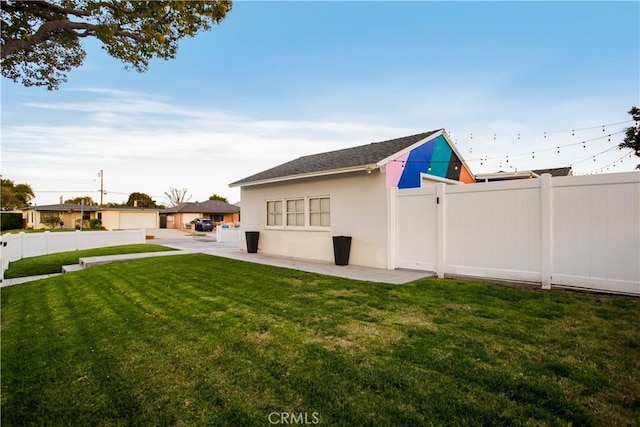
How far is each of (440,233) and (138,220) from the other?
4784 cm

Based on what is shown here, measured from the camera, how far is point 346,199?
1002cm

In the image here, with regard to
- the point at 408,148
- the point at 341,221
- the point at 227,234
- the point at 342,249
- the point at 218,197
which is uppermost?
the point at 218,197

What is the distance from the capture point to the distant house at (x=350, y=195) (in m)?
9.12

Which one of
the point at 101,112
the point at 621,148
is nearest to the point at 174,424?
the point at 101,112

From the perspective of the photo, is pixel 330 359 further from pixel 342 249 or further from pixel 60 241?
pixel 60 241

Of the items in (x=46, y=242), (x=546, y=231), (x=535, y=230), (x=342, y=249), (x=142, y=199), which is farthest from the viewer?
(x=142, y=199)

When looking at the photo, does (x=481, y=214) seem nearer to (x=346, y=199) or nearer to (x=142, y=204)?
(x=346, y=199)

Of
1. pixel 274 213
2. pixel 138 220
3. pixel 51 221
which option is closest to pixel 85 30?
pixel 274 213

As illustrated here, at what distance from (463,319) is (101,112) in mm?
17599

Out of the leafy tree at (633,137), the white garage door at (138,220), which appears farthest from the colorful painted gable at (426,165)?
the white garage door at (138,220)

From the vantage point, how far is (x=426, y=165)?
402 inches

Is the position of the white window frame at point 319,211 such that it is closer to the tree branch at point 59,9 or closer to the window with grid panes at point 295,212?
the window with grid panes at point 295,212

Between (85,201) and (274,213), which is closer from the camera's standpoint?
(274,213)

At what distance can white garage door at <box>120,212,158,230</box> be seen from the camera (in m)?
45.1
